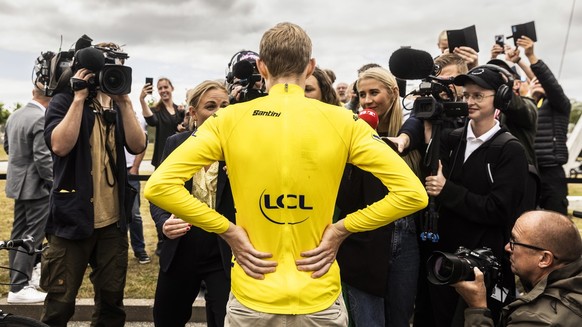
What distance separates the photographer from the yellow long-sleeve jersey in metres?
2.02

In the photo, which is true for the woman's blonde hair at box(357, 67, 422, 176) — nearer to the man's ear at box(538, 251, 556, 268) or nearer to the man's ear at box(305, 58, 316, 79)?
the man's ear at box(538, 251, 556, 268)

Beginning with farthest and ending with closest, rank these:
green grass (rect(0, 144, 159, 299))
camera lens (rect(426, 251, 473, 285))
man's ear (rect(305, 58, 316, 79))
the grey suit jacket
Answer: green grass (rect(0, 144, 159, 299))
the grey suit jacket
camera lens (rect(426, 251, 473, 285))
man's ear (rect(305, 58, 316, 79))

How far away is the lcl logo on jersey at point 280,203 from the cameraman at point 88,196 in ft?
6.15

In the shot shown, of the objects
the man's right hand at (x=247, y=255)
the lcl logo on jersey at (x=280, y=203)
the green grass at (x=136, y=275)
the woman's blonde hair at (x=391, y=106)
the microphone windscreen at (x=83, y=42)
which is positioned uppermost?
the microphone windscreen at (x=83, y=42)

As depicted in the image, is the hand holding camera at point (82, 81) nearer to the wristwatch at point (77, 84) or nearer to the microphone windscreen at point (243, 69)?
the wristwatch at point (77, 84)

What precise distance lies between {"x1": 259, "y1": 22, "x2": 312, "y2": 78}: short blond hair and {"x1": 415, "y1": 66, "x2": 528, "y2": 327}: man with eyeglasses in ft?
4.44

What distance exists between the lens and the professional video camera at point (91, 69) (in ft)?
11.3

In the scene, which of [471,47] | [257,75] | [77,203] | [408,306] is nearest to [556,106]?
[471,47]

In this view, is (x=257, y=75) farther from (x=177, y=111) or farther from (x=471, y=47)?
(x=177, y=111)

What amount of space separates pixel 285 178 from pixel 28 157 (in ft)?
13.1

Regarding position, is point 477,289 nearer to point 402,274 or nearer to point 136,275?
point 402,274

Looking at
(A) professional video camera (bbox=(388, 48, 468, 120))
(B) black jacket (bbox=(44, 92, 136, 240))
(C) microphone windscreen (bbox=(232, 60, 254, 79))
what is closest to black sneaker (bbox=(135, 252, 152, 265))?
(B) black jacket (bbox=(44, 92, 136, 240))

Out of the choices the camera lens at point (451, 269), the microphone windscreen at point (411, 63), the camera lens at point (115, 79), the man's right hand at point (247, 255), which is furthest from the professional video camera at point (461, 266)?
the camera lens at point (115, 79)

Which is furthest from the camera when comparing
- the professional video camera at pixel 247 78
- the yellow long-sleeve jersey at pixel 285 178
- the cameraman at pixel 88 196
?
the cameraman at pixel 88 196
